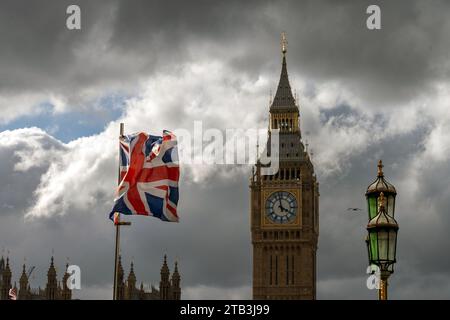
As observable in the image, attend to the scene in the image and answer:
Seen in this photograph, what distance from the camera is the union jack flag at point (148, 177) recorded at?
39719mm

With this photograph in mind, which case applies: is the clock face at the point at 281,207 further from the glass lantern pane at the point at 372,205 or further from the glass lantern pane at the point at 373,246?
the glass lantern pane at the point at 373,246

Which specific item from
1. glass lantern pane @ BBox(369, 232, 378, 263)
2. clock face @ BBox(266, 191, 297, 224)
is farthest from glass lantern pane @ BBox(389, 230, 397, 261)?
clock face @ BBox(266, 191, 297, 224)

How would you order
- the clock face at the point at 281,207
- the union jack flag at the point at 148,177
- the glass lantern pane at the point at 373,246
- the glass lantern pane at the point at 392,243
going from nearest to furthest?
the glass lantern pane at the point at 392,243, the glass lantern pane at the point at 373,246, the union jack flag at the point at 148,177, the clock face at the point at 281,207

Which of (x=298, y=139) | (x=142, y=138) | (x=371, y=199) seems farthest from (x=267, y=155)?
(x=371, y=199)

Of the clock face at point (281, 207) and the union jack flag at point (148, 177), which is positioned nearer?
the union jack flag at point (148, 177)

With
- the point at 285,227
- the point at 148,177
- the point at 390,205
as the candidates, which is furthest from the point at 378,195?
the point at 285,227

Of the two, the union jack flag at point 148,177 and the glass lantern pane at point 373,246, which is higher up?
the union jack flag at point 148,177

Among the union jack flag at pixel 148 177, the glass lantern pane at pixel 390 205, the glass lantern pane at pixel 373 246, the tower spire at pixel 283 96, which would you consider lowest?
the glass lantern pane at pixel 373 246

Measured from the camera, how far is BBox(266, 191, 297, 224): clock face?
145750 mm

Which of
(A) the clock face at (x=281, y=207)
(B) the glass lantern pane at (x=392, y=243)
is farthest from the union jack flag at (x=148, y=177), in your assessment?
(A) the clock face at (x=281, y=207)

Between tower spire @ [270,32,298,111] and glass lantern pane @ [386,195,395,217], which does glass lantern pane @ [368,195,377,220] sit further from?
tower spire @ [270,32,298,111]

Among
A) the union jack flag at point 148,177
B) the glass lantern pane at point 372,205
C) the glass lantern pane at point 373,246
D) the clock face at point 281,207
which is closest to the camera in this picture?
the glass lantern pane at point 373,246
